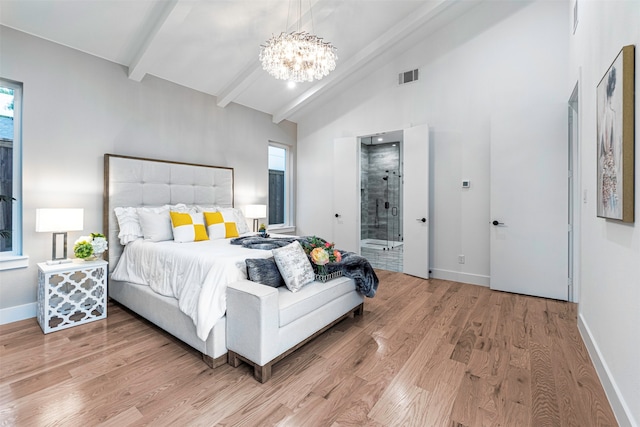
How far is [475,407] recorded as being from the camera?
171 centimetres

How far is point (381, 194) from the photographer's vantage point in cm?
745

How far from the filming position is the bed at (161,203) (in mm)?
2207

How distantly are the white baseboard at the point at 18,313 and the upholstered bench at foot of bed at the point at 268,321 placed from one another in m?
2.40

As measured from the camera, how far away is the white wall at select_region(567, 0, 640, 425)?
56.4 inches

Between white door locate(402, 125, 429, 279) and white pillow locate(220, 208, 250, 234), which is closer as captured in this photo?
white pillow locate(220, 208, 250, 234)

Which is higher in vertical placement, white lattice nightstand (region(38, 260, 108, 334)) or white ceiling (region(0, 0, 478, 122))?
white ceiling (region(0, 0, 478, 122))

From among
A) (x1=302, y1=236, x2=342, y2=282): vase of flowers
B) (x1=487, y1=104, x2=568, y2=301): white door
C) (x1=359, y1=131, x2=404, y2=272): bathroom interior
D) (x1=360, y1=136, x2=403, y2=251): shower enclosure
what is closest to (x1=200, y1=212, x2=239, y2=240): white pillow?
(x1=302, y1=236, x2=342, y2=282): vase of flowers

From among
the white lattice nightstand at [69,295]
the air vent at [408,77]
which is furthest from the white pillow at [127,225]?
the air vent at [408,77]

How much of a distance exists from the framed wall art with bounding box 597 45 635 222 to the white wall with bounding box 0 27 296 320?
4.42 meters

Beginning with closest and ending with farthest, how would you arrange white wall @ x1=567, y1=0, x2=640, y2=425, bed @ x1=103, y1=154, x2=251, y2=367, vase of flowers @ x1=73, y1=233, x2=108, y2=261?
1. white wall @ x1=567, y1=0, x2=640, y2=425
2. bed @ x1=103, y1=154, x2=251, y2=367
3. vase of flowers @ x1=73, y1=233, x2=108, y2=261

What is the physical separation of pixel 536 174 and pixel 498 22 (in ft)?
6.99

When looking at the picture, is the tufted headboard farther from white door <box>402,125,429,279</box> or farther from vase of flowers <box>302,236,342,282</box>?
white door <box>402,125,429,279</box>

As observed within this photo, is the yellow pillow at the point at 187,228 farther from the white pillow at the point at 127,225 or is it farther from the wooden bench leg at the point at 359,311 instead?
the wooden bench leg at the point at 359,311

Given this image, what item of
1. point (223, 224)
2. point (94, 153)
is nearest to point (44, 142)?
point (94, 153)
